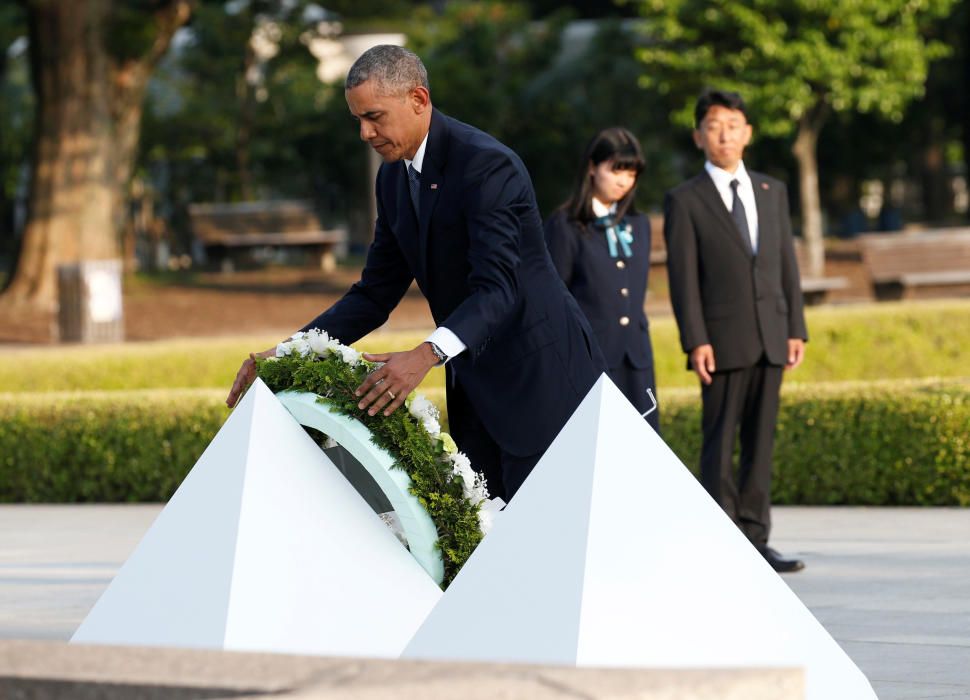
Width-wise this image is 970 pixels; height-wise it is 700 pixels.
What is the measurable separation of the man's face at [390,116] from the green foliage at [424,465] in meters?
0.59

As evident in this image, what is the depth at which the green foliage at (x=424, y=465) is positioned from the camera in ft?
14.2

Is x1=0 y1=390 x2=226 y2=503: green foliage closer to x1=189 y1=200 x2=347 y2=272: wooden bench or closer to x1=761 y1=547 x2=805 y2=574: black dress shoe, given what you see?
x1=761 y1=547 x2=805 y2=574: black dress shoe

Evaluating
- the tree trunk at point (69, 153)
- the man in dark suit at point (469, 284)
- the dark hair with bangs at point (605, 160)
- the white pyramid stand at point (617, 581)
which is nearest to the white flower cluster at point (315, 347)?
the man in dark suit at point (469, 284)

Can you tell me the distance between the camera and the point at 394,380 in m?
4.30

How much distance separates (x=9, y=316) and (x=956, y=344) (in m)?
11.7

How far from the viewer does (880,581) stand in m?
6.98

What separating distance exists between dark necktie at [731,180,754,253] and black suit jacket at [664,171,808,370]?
0.02 meters

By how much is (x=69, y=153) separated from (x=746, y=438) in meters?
15.7

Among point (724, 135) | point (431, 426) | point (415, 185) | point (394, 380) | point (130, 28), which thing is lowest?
point (431, 426)

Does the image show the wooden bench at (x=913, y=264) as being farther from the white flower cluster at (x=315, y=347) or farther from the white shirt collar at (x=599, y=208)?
the white flower cluster at (x=315, y=347)

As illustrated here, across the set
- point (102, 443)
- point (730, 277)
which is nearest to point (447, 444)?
point (730, 277)

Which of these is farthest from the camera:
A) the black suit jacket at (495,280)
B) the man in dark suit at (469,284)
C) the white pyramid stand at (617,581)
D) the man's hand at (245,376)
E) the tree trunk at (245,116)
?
the tree trunk at (245,116)

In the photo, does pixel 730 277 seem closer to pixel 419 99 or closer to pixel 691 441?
pixel 691 441

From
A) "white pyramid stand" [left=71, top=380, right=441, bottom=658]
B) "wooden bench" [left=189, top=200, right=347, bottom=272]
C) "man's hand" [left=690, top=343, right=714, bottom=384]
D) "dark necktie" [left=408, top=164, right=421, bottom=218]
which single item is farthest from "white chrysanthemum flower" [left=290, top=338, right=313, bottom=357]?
"wooden bench" [left=189, top=200, right=347, bottom=272]
